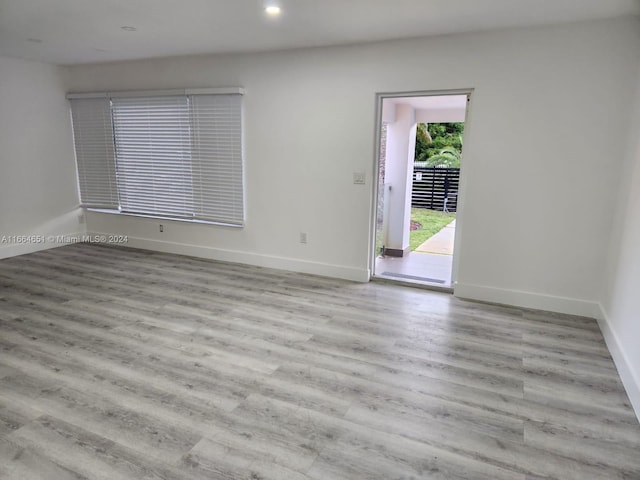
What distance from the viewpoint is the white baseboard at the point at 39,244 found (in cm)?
532

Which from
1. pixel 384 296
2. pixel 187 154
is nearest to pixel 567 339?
pixel 384 296

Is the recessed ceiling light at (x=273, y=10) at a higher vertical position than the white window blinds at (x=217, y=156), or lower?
higher

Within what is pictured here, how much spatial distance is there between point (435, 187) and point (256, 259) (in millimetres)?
7596

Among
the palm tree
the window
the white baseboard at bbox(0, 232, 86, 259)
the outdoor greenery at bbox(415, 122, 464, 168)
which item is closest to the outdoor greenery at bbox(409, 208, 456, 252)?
the palm tree

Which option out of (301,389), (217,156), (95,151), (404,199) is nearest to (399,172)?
(404,199)

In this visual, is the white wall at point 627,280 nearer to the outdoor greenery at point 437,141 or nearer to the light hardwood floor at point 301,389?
the light hardwood floor at point 301,389

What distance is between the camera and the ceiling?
2.98 meters

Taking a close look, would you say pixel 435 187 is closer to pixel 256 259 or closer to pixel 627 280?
pixel 256 259

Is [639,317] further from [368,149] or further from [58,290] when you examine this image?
[58,290]

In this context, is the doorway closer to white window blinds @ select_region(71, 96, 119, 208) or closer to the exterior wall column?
the exterior wall column

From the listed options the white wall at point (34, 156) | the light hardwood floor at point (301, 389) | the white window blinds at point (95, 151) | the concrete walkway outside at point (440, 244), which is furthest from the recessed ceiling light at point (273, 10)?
the concrete walkway outside at point (440, 244)

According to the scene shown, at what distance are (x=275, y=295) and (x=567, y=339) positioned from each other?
2.55 m

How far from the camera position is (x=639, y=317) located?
8.03ft

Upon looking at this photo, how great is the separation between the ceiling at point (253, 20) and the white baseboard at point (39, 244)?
2439mm
